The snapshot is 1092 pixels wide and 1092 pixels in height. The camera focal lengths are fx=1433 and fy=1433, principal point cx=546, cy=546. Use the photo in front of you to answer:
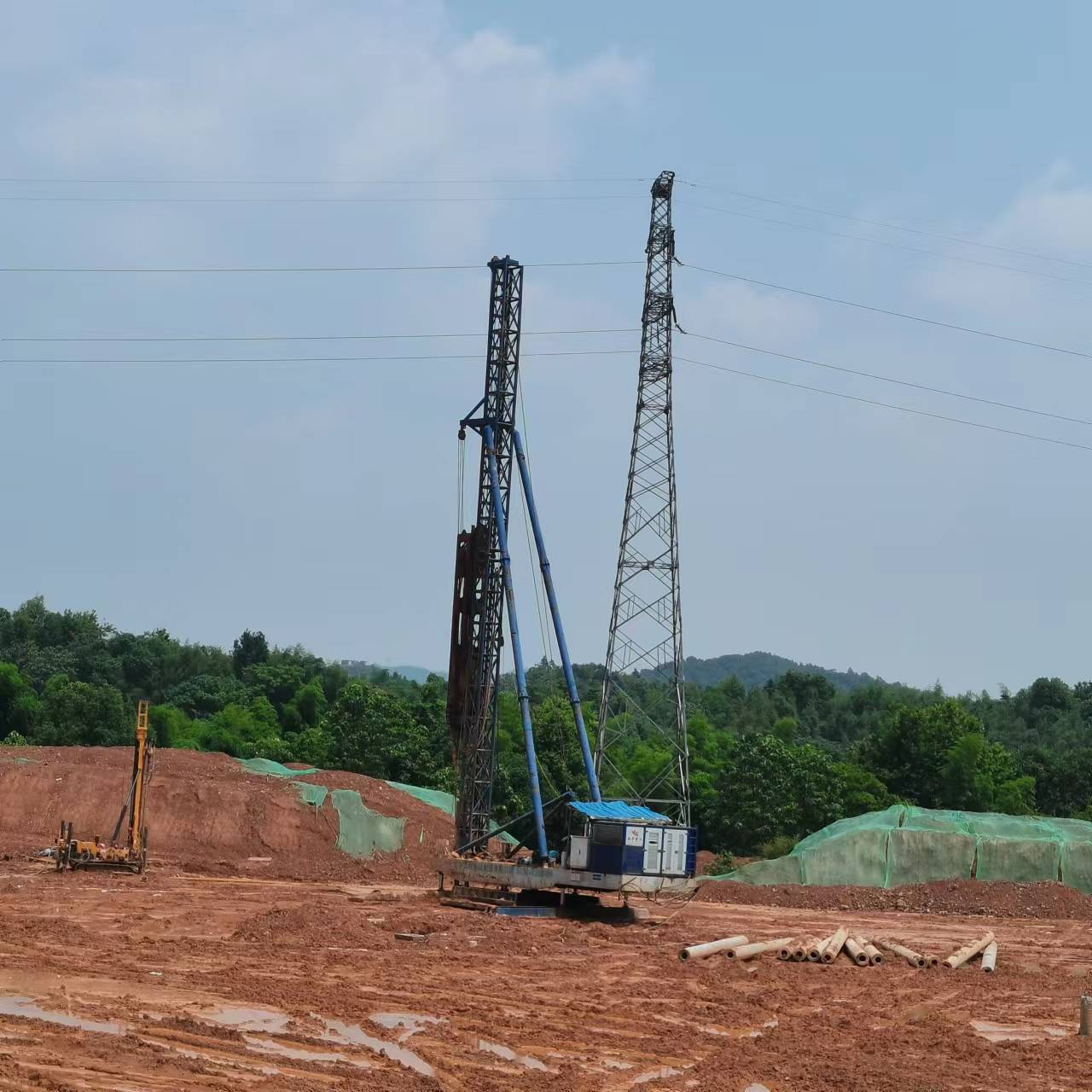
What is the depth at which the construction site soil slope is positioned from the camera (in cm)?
1438

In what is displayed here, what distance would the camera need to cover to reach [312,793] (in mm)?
46688

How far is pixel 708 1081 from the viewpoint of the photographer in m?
14.5

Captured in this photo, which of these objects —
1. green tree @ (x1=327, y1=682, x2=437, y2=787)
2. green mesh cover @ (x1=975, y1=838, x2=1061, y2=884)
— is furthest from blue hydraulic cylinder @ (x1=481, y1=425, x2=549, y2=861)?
green tree @ (x1=327, y1=682, x2=437, y2=787)

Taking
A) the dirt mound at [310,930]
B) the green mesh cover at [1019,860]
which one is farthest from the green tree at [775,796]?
the dirt mound at [310,930]

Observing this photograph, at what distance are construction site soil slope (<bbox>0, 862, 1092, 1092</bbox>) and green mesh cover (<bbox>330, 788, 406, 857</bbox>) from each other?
15.5 meters

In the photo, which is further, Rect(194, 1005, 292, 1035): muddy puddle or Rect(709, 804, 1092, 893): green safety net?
Rect(709, 804, 1092, 893): green safety net

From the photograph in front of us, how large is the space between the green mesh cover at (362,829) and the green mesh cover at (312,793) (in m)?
0.36

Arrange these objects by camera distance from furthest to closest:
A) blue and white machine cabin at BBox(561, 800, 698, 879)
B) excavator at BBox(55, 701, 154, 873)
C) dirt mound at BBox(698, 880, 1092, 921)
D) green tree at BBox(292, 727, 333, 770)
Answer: green tree at BBox(292, 727, 333, 770), excavator at BBox(55, 701, 154, 873), dirt mound at BBox(698, 880, 1092, 921), blue and white machine cabin at BBox(561, 800, 698, 879)

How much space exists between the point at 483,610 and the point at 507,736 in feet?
125

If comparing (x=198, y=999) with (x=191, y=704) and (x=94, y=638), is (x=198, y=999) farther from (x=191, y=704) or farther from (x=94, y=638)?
(x=94, y=638)

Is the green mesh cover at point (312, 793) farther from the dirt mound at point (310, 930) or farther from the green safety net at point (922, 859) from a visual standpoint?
the dirt mound at point (310, 930)

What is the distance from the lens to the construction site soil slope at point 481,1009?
47.2 feet

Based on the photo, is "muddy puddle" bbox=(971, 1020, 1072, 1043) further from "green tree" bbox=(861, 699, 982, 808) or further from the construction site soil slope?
"green tree" bbox=(861, 699, 982, 808)

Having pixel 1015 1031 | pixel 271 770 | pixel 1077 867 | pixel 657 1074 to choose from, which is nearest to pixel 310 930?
pixel 657 1074
